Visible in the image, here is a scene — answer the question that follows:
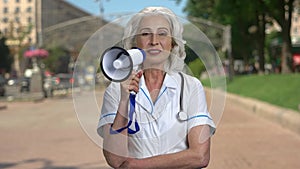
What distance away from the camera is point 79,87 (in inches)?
81.6

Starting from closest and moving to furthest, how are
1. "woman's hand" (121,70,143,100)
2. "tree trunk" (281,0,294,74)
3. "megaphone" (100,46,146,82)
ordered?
"megaphone" (100,46,146,82), "woman's hand" (121,70,143,100), "tree trunk" (281,0,294,74)

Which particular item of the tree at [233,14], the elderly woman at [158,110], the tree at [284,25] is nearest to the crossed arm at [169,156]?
the elderly woman at [158,110]

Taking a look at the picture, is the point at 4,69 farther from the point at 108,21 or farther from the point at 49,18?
the point at 108,21

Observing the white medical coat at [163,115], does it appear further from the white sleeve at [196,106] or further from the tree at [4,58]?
the tree at [4,58]

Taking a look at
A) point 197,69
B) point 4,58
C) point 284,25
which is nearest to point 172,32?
point 197,69

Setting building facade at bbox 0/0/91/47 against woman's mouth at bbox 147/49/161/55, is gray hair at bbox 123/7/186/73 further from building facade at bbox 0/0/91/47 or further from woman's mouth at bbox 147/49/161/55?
building facade at bbox 0/0/91/47

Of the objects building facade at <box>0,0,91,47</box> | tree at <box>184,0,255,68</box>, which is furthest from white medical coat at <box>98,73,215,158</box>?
building facade at <box>0,0,91,47</box>

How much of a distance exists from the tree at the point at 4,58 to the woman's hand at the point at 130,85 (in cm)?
6927

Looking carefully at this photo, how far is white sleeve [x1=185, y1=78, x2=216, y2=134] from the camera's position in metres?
1.95

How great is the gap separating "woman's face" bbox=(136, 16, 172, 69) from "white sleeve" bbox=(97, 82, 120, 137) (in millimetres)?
137

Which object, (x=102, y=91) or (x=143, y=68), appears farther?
(x=102, y=91)

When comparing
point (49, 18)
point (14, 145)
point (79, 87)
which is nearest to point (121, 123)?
point (79, 87)

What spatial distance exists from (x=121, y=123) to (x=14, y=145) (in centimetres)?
820

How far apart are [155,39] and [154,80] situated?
0.56 ft
